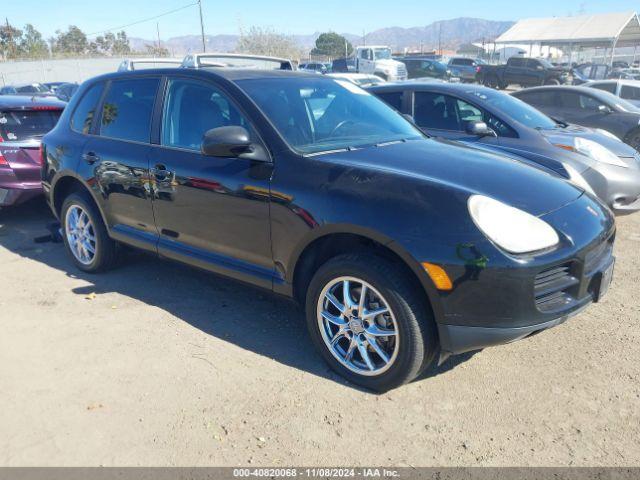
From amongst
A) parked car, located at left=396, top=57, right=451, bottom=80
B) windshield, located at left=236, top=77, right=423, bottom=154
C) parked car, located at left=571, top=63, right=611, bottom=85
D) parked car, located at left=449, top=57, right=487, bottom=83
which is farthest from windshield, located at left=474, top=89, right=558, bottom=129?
parked car, located at left=449, top=57, right=487, bottom=83

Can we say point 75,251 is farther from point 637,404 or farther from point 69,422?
point 637,404

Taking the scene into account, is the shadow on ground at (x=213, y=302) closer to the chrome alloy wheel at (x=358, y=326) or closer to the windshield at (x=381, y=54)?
the chrome alloy wheel at (x=358, y=326)

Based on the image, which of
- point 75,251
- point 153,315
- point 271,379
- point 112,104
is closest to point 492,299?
point 271,379

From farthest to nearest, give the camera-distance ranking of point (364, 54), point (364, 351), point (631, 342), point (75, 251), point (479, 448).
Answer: point (364, 54) < point (75, 251) < point (631, 342) < point (364, 351) < point (479, 448)

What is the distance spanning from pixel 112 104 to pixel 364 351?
3061mm

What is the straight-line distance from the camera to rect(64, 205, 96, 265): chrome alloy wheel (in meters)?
4.86

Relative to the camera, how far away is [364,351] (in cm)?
305

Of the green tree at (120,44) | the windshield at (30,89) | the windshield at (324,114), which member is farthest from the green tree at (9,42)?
the windshield at (324,114)

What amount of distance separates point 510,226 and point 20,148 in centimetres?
560

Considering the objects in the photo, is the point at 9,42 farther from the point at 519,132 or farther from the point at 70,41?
the point at 519,132

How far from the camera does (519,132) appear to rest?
240 inches

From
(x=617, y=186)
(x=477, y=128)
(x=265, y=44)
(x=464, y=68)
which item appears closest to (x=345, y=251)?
(x=477, y=128)

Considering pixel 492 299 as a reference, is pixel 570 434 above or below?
below

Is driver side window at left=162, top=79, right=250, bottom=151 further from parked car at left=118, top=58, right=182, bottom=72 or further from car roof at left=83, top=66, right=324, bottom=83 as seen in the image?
parked car at left=118, top=58, right=182, bottom=72
